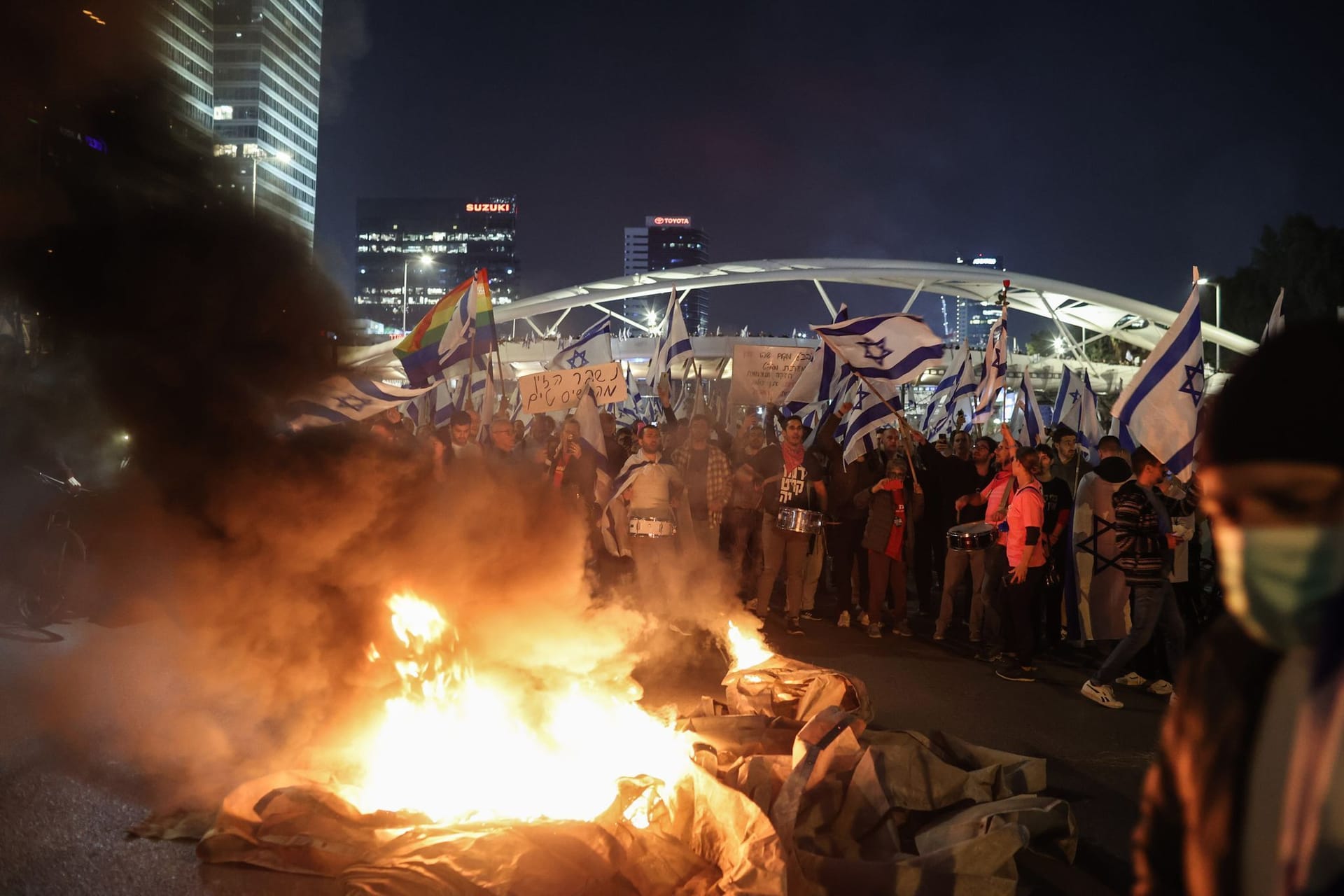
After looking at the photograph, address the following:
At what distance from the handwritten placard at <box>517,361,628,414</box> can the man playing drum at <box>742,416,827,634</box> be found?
2414mm

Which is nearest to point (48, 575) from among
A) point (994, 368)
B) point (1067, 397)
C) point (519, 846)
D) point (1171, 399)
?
point (519, 846)

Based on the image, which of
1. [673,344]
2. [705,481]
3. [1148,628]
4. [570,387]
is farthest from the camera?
[673,344]

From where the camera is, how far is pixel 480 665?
5332 millimetres

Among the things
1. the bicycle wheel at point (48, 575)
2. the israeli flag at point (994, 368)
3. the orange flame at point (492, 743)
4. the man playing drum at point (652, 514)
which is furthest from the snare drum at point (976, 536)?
the bicycle wheel at point (48, 575)

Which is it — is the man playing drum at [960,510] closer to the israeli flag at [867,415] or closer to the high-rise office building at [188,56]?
the israeli flag at [867,415]

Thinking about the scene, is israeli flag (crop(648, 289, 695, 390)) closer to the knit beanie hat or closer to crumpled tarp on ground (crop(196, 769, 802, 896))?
crumpled tarp on ground (crop(196, 769, 802, 896))

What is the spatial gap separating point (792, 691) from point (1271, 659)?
490cm

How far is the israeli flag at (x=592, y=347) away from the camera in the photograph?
14461mm

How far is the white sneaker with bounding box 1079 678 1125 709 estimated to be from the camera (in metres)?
6.94

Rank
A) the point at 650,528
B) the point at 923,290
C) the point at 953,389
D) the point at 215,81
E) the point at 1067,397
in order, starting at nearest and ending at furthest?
1. the point at 215,81
2. the point at 650,528
3. the point at 1067,397
4. the point at 953,389
5. the point at 923,290

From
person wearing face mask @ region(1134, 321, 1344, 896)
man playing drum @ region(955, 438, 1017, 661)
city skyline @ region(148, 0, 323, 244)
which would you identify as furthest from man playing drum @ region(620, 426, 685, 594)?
person wearing face mask @ region(1134, 321, 1344, 896)

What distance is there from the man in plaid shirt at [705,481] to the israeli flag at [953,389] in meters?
6.38

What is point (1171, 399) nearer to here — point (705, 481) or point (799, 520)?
point (799, 520)

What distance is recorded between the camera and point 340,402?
6.74 meters
